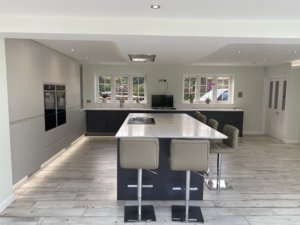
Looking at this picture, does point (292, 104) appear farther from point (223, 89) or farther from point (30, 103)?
point (30, 103)

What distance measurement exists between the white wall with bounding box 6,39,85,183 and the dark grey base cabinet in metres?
1.86

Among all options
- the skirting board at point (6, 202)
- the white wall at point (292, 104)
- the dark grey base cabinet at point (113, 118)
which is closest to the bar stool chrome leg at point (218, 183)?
the skirting board at point (6, 202)

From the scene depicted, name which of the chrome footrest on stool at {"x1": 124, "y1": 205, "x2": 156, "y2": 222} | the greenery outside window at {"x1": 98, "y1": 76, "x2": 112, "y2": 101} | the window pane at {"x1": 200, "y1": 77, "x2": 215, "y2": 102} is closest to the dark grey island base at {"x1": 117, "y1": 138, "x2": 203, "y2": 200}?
the chrome footrest on stool at {"x1": 124, "y1": 205, "x2": 156, "y2": 222}

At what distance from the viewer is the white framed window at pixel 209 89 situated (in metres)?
8.04

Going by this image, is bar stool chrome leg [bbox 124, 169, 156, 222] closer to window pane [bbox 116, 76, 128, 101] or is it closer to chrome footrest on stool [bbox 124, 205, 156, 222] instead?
chrome footrest on stool [bbox 124, 205, 156, 222]

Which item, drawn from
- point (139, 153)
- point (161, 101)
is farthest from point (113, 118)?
point (139, 153)

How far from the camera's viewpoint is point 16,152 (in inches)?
136

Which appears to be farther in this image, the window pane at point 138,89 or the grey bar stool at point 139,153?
the window pane at point 138,89

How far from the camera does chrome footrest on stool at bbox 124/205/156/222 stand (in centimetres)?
278

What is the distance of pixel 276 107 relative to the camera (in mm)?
7406

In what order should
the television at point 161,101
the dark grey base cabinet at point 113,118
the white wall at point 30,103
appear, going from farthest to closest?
the television at point 161,101 < the dark grey base cabinet at point 113,118 < the white wall at point 30,103

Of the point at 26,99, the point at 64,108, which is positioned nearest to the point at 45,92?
the point at 26,99

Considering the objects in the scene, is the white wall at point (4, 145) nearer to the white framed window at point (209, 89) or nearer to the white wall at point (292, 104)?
the white framed window at point (209, 89)

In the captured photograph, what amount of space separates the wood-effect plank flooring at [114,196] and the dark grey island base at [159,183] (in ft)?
0.34
